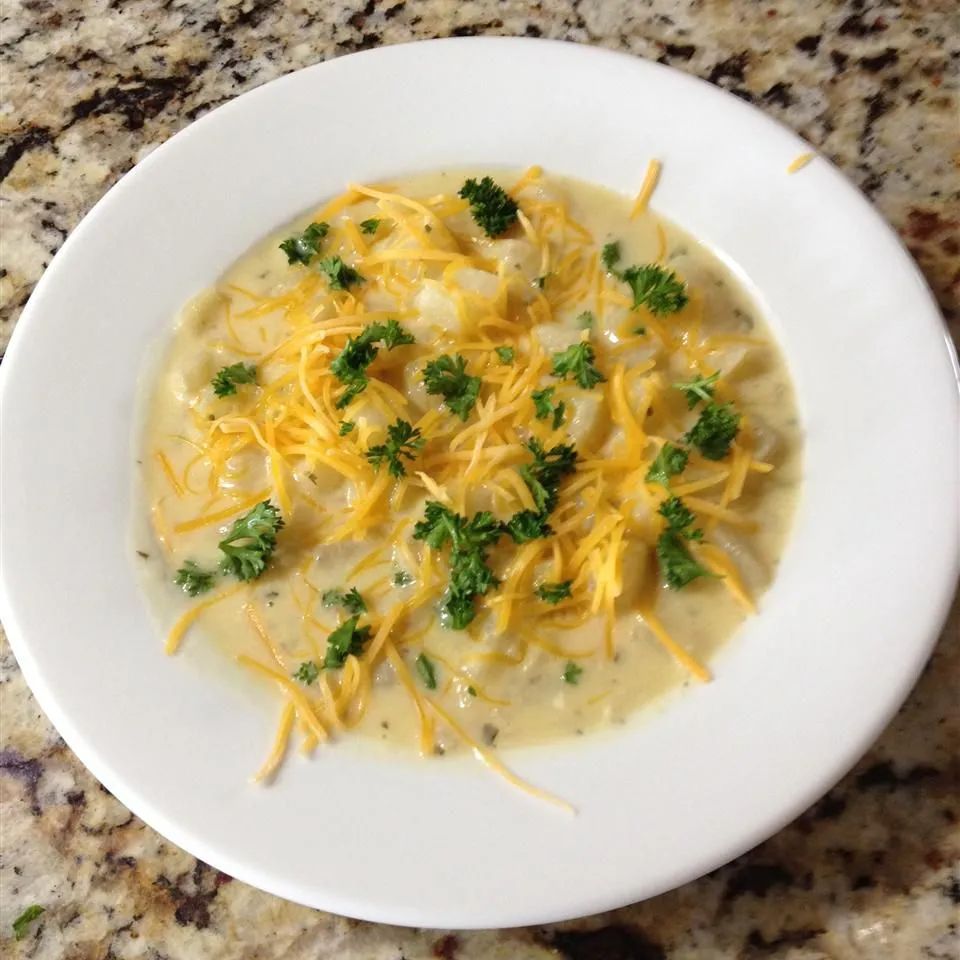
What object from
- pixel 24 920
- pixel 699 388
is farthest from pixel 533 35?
pixel 24 920

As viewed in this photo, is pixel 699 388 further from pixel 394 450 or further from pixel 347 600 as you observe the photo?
pixel 347 600

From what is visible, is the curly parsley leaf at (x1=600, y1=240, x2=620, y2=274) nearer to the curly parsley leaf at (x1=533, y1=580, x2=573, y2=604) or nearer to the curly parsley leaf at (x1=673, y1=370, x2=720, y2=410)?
the curly parsley leaf at (x1=673, y1=370, x2=720, y2=410)

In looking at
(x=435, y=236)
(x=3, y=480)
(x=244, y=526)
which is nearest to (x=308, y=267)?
(x=435, y=236)

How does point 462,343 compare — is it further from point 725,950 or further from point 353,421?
point 725,950

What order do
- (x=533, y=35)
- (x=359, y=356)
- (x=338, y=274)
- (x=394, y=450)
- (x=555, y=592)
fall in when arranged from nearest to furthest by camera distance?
1. (x=555, y=592)
2. (x=394, y=450)
3. (x=359, y=356)
4. (x=338, y=274)
5. (x=533, y=35)

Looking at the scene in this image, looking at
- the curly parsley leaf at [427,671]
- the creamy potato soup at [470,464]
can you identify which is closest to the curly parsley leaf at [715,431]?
the creamy potato soup at [470,464]

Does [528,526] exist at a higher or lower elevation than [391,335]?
lower

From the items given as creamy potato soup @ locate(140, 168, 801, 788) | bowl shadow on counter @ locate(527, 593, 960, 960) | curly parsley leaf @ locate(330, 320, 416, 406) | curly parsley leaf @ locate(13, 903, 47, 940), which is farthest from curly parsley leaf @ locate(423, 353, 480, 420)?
curly parsley leaf @ locate(13, 903, 47, 940)

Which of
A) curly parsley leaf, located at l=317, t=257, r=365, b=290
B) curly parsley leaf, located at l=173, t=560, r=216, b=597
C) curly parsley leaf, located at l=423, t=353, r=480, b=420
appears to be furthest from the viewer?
curly parsley leaf, located at l=317, t=257, r=365, b=290
